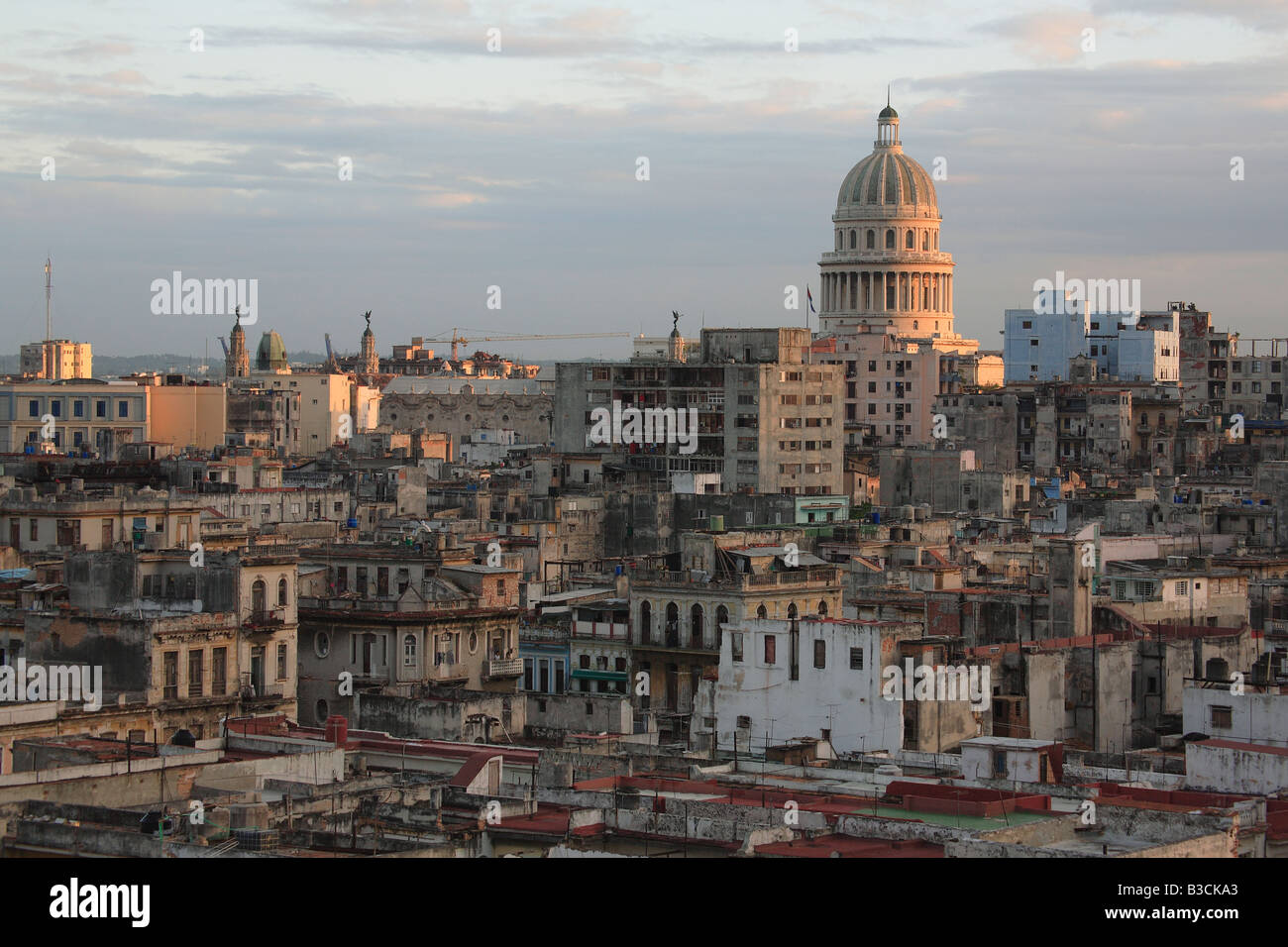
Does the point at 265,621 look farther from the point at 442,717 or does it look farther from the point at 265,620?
the point at 442,717

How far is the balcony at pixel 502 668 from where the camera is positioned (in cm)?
7506

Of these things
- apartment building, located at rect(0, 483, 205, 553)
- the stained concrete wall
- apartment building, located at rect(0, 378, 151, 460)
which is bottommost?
the stained concrete wall

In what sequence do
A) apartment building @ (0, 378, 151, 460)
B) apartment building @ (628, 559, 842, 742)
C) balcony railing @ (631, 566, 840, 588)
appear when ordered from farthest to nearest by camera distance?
apartment building @ (0, 378, 151, 460) < balcony railing @ (631, 566, 840, 588) < apartment building @ (628, 559, 842, 742)

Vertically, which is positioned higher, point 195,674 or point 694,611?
point 694,611

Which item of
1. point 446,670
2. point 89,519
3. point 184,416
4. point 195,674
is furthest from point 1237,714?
point 184,416

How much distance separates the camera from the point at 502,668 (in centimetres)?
7556

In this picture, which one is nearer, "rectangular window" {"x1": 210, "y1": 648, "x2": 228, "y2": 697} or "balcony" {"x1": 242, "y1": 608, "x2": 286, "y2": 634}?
"rectangular window" {"x1": 210, "y1": 648, "x2": 228, "y2": 697}

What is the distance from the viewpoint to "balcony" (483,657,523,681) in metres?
75.1

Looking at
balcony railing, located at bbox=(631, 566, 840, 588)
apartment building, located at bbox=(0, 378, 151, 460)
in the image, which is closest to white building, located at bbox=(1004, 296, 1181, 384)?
apartment building, located at bbox=(0, 378, 151, 460)

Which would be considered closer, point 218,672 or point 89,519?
point 218,672

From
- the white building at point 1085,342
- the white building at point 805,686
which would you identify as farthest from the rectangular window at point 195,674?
the white building at point 1085,342

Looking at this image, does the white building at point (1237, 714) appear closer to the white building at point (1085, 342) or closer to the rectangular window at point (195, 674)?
the rectangular window at point (195, 674)

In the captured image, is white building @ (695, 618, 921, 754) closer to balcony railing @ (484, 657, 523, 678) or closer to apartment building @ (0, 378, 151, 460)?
balcony railing @ (484, 657, 523, 678)
